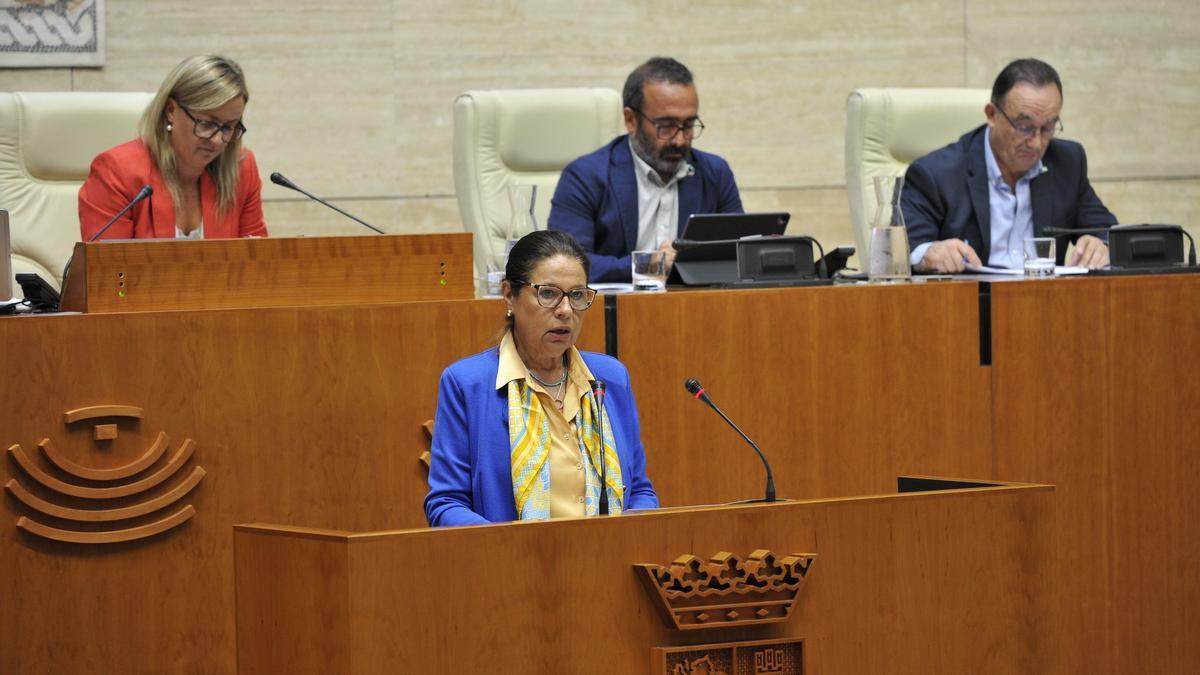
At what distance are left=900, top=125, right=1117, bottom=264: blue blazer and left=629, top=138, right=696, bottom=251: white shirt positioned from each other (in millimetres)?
663

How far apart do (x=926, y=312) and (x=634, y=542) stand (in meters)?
1.53

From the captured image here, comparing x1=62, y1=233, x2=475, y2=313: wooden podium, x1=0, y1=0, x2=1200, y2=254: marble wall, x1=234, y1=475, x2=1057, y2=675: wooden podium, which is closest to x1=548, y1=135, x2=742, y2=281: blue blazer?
x1=62, y1=233, x2=475, y2=313: wooden podium

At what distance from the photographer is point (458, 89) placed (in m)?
→ 5.65

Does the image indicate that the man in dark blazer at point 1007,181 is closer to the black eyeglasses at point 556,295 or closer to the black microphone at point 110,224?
the black eyeglasses at point 556,295

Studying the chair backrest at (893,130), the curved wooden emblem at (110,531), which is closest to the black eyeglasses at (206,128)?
the curved wooden emblem at (110,531)

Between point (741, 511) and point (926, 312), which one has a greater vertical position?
point (926, 312)

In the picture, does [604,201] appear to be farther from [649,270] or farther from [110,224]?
[110,224]

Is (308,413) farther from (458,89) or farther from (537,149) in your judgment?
(458,89)

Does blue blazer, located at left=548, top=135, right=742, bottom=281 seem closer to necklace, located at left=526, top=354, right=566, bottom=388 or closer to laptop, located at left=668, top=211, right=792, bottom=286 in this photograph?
laptop, located at left=668, top=211, right=792, bottom=286

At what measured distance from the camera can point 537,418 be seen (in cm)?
254

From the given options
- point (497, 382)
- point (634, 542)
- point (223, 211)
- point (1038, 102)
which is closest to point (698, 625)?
point (634, 542)

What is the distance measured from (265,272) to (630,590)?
1268 millimetres

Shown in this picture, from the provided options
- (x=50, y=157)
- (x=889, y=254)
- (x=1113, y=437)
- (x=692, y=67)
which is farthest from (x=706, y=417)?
(x=692, y=67)

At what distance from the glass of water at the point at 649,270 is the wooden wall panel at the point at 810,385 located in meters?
0.27
